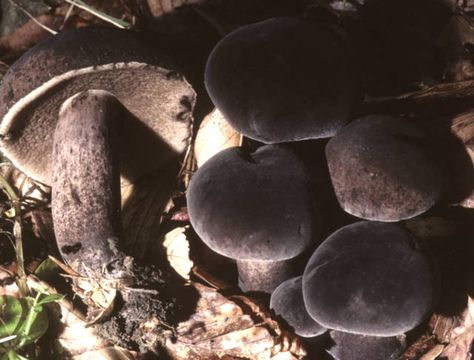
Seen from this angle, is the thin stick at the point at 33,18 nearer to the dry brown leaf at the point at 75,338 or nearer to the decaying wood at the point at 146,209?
the decaying wood at the point at 146,209

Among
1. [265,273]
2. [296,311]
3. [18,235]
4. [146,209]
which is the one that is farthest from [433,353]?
[18,235]

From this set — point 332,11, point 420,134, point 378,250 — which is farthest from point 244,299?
point 332,11

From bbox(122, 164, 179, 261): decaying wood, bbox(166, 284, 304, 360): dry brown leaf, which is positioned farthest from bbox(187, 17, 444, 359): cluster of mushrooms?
bbox(122, 164, 179, 261): decaying wood

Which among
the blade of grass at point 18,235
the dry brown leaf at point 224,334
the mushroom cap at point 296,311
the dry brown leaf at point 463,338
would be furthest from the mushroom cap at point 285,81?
the blade of grass at point 18,235

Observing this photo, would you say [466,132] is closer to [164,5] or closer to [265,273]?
[265,273]

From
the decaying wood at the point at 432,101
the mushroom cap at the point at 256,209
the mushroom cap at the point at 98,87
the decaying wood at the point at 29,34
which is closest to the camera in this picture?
the mushroom cap at the point at 256,209
